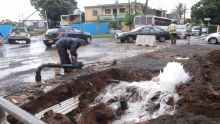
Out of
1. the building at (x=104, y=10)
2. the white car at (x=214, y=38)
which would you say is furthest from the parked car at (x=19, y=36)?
the building at (x=104, y=10)

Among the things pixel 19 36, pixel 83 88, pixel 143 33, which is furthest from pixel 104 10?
pixel 83 88

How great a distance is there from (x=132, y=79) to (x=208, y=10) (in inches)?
1566

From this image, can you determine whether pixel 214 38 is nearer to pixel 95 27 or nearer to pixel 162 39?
pixel 162 39

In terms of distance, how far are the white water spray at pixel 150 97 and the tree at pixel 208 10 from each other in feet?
132

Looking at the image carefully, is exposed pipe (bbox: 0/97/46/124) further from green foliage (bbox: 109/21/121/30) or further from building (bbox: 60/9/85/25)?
building (bbox: 60/9/85/25)

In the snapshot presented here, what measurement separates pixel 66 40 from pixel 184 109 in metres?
5.21

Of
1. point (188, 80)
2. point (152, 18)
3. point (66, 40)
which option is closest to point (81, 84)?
point (66, 40)

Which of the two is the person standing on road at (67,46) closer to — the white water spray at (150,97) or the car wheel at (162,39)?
the white water spray at (150,97)

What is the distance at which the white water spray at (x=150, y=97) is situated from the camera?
8.07 metres

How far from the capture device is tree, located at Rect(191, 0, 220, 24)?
1827 inches

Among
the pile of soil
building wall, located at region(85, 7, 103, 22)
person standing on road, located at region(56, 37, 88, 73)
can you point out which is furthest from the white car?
building wall, located at region(85, 7, 103, 22)

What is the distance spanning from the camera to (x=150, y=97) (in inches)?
341

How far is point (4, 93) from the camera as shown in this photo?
8.50 m

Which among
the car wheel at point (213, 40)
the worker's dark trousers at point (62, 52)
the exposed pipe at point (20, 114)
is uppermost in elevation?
the exposed pipe at point (20, 114)
